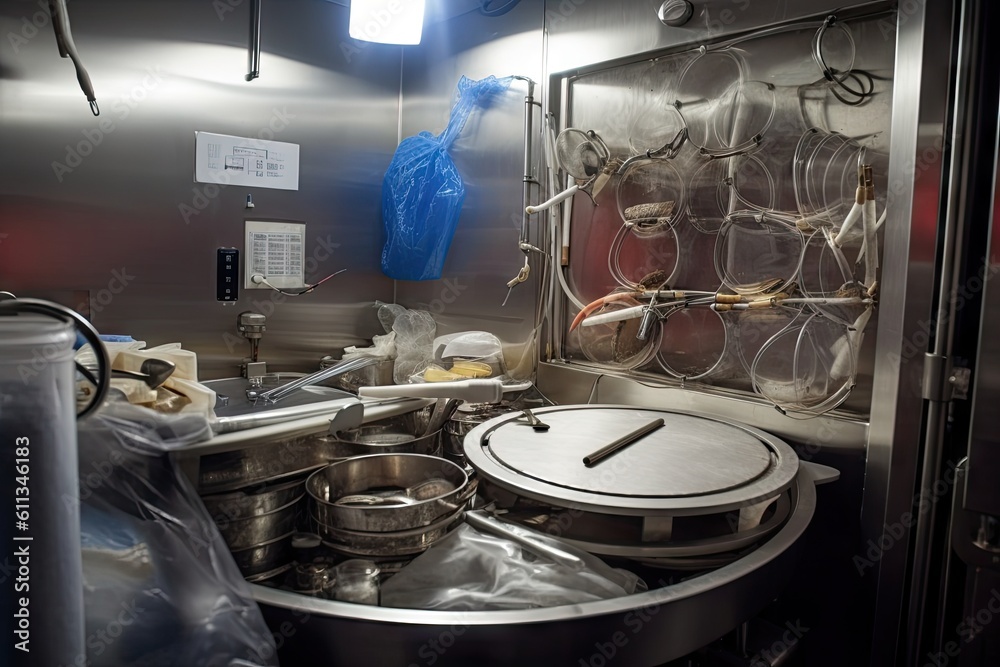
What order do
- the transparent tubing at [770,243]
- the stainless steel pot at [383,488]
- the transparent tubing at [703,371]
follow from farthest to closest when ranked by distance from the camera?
the transparent tubing at [703,371]
the transparent tubing at [770,243]
the stainless steel pot at [383,488]

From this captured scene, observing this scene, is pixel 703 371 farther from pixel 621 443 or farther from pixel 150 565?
pixel 150 565

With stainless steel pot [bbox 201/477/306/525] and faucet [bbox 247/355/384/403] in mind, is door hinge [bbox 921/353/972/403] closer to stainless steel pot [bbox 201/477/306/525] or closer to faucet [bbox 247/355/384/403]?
stainless steel pot [bbox 201/477/306/525]

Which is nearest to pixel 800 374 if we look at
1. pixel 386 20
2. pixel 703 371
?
pixel 703 371

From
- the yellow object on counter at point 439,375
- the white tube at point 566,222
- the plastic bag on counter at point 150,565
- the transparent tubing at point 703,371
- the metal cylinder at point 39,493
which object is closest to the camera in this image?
the metal cylinder at point 39,493

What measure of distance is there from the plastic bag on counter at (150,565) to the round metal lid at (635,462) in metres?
0.41

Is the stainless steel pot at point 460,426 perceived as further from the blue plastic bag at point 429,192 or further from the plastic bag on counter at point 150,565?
the blue plastic bag at point 429,192

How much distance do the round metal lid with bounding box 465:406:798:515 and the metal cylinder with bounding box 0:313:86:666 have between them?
22.3 inches

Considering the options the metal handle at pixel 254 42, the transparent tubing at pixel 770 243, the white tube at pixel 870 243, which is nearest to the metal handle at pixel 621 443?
the transparent tubing at pixel 770 243

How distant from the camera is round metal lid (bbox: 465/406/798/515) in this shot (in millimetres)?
917

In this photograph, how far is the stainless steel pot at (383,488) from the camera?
Result: 0.94 metres

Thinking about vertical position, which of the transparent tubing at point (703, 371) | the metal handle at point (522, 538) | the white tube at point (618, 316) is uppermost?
the white tube at point (618, 316)

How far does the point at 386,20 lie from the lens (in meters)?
1.86

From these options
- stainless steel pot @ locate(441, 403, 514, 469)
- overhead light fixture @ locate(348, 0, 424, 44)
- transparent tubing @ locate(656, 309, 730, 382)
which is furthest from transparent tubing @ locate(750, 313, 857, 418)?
overhead light fixture @ locate(348, 0, 424, 44)

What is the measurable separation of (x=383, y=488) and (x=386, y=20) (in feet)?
4.67
